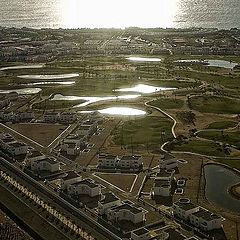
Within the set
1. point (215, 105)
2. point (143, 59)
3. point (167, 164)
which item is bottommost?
point (167, 164)

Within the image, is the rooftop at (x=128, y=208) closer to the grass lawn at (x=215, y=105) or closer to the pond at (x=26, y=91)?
A: the grass lawn at (x=215, y=105)

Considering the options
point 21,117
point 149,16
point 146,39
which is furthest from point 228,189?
point 149,16

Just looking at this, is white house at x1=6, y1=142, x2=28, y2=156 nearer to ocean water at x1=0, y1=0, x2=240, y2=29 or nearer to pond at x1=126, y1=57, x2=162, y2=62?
pond at x1=126, y1=57, x2=162, y2=62

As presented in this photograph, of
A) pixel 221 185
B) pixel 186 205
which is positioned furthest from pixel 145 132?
pixel 186 205

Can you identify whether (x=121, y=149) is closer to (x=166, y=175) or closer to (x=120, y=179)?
(x=120, y=179)

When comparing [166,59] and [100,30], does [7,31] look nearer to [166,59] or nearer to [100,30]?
[100,30]

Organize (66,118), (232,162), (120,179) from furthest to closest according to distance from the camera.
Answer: (66,118), (232,162), (120,179)
